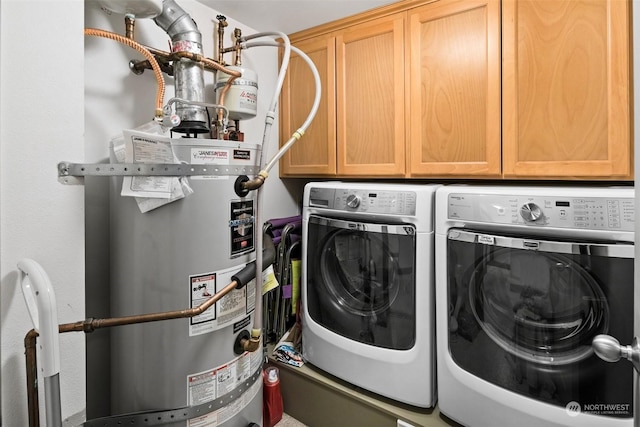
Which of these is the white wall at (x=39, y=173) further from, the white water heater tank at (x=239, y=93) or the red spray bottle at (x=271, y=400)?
the red spray bottle at (x=271, y=400)

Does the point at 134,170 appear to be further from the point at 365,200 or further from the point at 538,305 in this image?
the point at 538,305

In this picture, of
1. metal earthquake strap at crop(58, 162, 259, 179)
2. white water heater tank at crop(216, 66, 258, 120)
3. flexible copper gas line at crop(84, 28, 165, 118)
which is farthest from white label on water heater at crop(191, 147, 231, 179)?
white water heater tank at crop(216, 66, 258, 120)

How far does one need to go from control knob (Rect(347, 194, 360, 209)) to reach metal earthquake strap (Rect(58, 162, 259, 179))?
628mm

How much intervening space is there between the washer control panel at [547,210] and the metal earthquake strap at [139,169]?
34.2 inches

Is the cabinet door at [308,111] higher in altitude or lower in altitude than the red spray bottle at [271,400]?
higher

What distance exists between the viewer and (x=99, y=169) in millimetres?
896

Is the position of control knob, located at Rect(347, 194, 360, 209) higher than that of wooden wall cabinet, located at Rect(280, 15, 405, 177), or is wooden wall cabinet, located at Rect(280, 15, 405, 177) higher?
wooden wall cabinet, located at Rect(280, 15, 405, 177)

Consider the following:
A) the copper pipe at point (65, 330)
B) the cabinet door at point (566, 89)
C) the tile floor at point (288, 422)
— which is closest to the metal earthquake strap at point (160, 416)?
the copper pipe at point (65, 330)

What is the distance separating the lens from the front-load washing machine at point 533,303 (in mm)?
986

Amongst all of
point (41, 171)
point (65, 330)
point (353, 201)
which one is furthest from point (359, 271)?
point (41, 171)

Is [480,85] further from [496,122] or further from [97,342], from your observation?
[97,342]

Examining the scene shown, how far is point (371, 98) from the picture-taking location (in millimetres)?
1727

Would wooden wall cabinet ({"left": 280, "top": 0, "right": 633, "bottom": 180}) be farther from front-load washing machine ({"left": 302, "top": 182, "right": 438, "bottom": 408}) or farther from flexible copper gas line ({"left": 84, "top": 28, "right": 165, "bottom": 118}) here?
flexible copper gas line ({"left": 84, "top": 28, "right": 165, "bottom": 118})

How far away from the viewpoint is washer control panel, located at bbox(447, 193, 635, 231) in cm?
98
